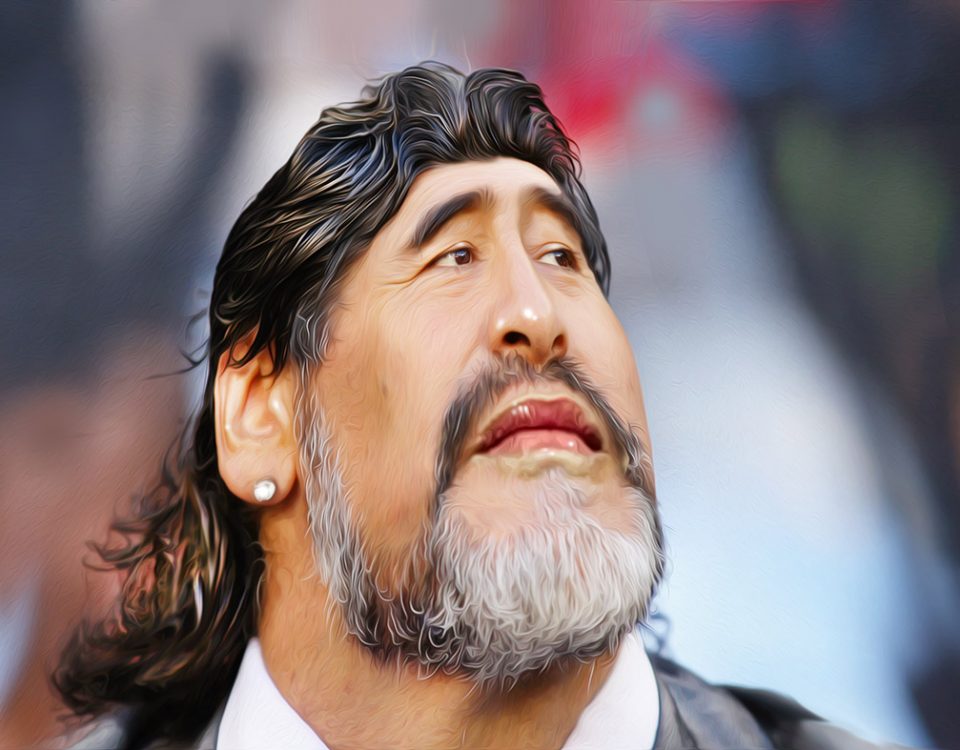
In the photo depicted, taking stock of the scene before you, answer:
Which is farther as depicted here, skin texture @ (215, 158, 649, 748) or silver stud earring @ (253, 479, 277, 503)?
silver stud earring @ (253, 479, 277, 503)

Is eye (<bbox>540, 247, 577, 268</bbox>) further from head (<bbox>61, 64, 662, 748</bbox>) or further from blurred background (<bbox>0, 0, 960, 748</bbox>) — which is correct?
blurred background (<bbox>0, 0, 960, 748</bbox>)

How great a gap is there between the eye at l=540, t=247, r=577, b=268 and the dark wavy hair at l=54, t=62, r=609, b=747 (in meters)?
0.08

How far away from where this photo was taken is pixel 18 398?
73.7 inches

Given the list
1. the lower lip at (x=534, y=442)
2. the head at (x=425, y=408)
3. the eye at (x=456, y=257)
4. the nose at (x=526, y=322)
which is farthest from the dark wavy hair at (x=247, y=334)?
the lower lip at (x=534, y=442)

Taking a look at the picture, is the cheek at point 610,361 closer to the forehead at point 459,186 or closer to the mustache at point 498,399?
the mustache at point 498,399

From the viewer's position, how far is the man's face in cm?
156

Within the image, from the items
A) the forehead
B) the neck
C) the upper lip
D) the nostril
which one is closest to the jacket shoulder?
the neck

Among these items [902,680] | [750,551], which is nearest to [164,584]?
[750,551]

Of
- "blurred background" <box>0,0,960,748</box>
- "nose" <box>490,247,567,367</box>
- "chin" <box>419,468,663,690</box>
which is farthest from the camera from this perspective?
"blurred background" <box>0,0,960,748</box>

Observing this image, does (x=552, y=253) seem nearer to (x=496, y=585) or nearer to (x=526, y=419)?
(x=526, y=419)

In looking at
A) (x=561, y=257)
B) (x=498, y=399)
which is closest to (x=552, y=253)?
(x=561, y=257)

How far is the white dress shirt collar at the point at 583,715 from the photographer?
167 cm

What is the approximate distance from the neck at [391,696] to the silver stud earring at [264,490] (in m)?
0.08

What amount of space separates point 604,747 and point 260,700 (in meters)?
0.54
